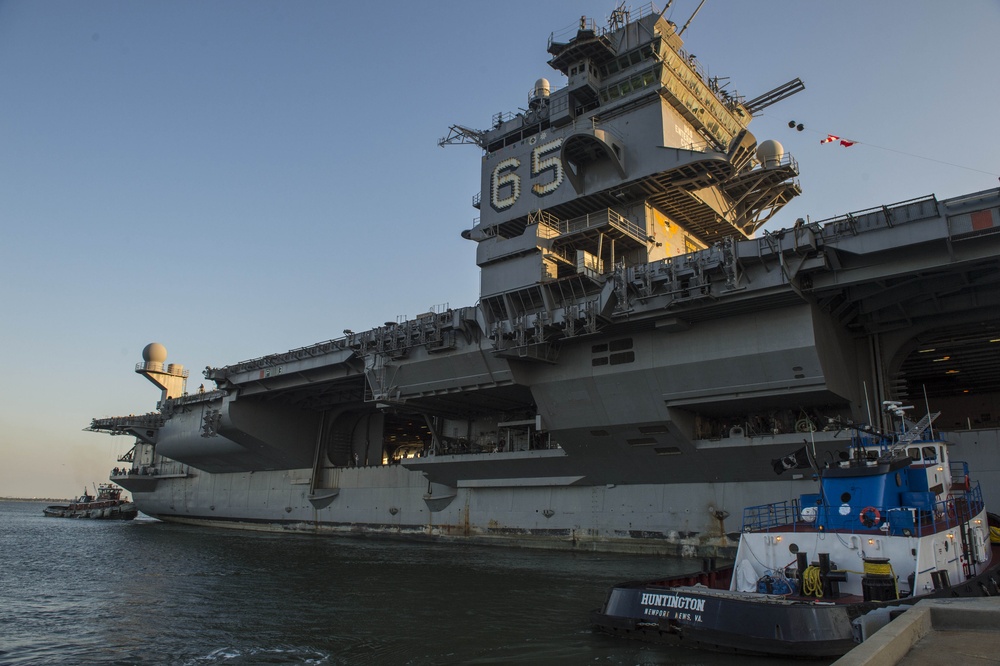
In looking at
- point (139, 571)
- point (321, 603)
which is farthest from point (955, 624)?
point (139, 571)

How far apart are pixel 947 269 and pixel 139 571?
21.1m

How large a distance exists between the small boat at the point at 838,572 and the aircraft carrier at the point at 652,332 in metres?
1.26

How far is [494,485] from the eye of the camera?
25.8 metres

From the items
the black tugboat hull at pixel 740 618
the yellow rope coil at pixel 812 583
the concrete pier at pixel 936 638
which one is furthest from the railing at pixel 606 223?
the concrete pier at pixel 936 638

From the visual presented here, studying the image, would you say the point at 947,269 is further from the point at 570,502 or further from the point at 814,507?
the point at 570,502

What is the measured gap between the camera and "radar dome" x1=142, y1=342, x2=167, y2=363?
149 ft

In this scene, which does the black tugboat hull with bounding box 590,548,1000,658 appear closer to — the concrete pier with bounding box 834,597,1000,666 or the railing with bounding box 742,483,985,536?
the railing with bounding box 742,483,985,536

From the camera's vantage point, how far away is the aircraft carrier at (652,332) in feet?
55.0

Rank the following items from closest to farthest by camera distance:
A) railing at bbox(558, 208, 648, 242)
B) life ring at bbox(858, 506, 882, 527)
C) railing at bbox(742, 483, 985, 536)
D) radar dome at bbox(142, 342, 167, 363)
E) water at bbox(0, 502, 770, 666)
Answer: water at bbox(0, 502, 770, 666), railing at bbox(742, 483, 985, 536), life ring at bbox(858, 506, 882, 527), railing at bbox(558, 208, 648, 242), radar dome at bbox(142, 342, 167, 363)

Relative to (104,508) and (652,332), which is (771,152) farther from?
(104,508)

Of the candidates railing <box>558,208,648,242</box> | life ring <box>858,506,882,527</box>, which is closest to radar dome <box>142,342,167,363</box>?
railing <box>558,208,648,242</box>

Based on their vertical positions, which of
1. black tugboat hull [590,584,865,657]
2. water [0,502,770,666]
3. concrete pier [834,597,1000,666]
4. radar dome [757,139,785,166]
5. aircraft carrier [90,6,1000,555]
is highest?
radar dome [757,139,785,166]

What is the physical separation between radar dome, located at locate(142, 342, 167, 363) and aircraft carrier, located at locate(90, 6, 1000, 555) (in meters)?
18.9

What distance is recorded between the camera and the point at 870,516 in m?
9.39
